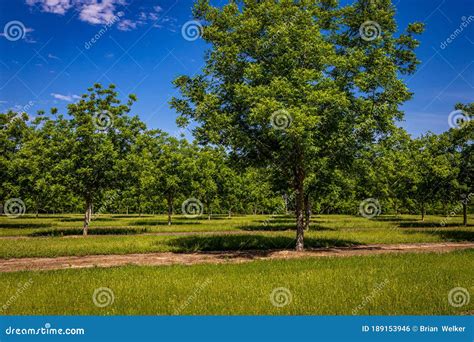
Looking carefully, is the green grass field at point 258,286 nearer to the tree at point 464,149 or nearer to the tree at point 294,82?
the tree at point 294,82

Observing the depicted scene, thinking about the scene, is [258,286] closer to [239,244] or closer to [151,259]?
[151,259]

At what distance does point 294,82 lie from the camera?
19.5 m

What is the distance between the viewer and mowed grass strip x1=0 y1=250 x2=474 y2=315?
9750 mm

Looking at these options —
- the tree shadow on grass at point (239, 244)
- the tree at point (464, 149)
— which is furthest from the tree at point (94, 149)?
the tree at point (464, 149)

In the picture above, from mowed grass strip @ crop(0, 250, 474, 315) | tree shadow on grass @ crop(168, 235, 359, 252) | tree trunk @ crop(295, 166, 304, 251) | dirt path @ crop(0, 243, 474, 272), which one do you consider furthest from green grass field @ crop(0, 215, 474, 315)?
tree shadow on grass @ crop(168, 235, 359, 252)

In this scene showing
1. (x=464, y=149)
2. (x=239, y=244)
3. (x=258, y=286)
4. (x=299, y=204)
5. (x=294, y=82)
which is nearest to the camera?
(x=258, y=286)

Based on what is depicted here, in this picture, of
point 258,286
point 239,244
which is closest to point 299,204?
point 239,244

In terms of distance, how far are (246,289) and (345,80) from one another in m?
14.6

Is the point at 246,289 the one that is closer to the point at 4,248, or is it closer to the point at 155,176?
the point at 4,248

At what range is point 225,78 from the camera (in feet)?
72.7

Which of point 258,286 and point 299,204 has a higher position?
point 299,204

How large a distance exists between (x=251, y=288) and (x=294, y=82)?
11.9 meters

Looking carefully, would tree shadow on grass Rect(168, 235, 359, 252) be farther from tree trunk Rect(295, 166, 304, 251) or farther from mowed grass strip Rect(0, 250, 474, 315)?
mowed grass strip Rect(0, 250, 474, 315)

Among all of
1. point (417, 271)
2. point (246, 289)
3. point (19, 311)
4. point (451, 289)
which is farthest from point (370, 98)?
point (19, 311)
